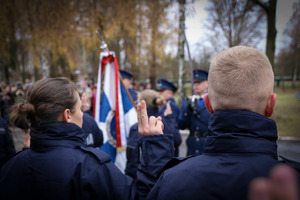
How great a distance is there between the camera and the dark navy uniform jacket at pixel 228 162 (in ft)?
2.77

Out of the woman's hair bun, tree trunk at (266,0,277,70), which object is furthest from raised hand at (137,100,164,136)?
tree trunk at (266,0,277,70)

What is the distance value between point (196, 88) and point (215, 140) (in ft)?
9.62

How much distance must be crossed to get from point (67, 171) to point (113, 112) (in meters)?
2.46

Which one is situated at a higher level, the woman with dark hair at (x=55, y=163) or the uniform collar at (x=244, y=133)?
the uniform collar at (x=244, y=133)

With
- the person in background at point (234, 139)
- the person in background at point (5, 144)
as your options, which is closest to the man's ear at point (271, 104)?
the person in background at point (234, 139)

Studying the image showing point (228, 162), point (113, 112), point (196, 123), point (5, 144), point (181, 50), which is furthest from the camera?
point (181, 50)

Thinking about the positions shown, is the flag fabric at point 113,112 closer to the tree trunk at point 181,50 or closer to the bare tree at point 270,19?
the bare tree at point 270,19

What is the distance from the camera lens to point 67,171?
1246 millimetres

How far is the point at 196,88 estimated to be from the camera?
382 cm

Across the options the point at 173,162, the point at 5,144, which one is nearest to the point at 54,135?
the point at 173,162

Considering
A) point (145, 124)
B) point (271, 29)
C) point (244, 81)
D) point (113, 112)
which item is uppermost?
point (271, 29)

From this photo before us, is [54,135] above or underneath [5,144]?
above

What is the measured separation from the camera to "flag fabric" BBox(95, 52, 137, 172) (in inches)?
134

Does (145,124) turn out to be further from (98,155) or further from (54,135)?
(54,135)
